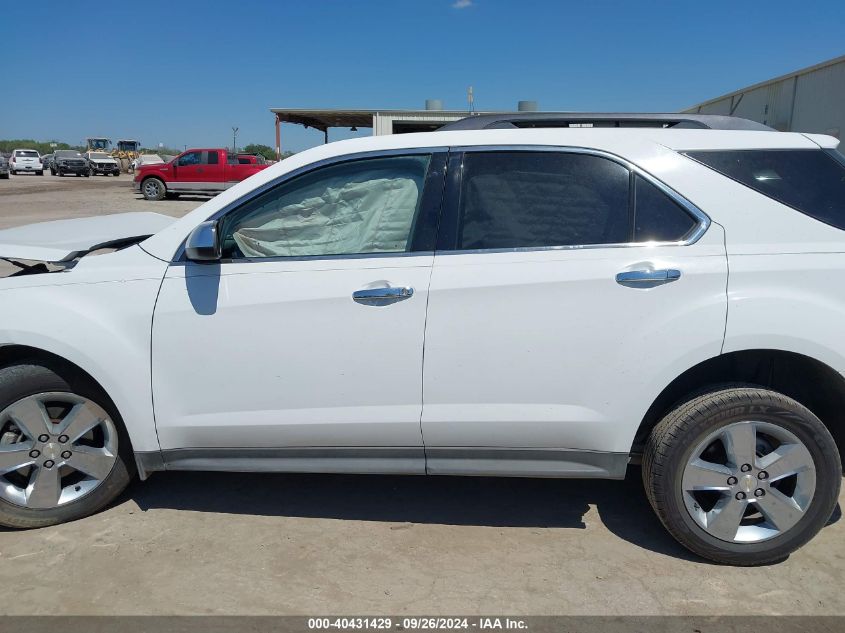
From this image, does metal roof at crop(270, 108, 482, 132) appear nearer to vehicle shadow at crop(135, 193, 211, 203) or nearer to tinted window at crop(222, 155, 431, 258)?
vehicle shadow at crop(135, 193, 211, 203)

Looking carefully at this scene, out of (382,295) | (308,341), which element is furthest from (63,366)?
(382,295)

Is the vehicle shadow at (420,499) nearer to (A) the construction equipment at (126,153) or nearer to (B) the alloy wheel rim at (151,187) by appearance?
(B) the alloy wheel rim at (151,187)

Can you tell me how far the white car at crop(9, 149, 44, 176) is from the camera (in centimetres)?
4622

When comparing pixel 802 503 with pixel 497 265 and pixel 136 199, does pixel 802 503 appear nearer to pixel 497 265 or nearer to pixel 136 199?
pixel 497 265

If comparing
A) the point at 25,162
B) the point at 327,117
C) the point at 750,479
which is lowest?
the point at 750,479

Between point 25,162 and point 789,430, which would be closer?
point 789,430

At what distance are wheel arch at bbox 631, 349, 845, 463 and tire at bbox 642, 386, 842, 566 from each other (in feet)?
0.43

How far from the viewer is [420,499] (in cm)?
358

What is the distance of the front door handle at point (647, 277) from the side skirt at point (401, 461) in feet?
2.43

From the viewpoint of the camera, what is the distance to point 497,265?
2.88 metres

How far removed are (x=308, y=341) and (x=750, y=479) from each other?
1970 mm

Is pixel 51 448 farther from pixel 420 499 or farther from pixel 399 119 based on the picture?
pixel 399 119

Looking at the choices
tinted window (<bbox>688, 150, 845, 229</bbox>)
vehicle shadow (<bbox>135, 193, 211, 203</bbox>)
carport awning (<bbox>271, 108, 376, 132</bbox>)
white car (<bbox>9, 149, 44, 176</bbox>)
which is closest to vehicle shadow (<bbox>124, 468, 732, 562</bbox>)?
tinted window (<bbox>688, 150, 845, 229</bbox>)

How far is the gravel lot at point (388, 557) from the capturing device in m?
2.71
